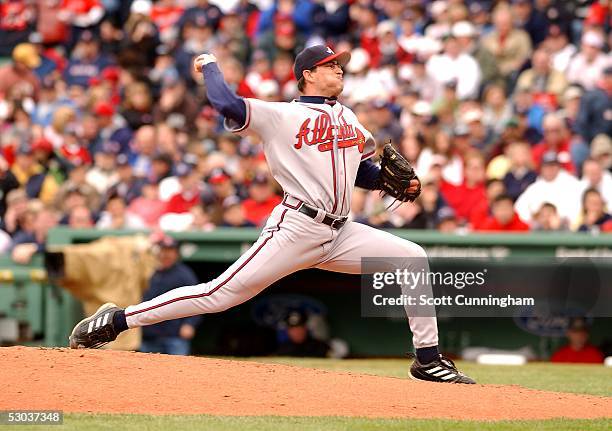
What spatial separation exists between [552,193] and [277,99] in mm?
3991

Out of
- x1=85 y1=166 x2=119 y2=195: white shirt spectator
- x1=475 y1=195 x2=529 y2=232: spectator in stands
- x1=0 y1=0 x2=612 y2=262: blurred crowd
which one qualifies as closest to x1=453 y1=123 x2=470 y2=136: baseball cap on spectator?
x1=0 y1=0 x2=612 y2=262: blurred crowd

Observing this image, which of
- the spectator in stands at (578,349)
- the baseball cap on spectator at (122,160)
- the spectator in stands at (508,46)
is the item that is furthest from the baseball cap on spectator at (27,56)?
the spectator in stands at (578,349)

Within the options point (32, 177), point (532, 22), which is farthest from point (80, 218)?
point (532, 22)

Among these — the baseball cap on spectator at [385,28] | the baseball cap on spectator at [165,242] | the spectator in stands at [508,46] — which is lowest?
the baseball cap on spectator at [165,242]

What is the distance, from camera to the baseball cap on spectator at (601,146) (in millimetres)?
12398

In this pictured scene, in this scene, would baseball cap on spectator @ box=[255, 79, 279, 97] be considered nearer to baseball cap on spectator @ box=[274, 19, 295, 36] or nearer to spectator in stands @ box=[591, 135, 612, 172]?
baseball cap on spectator @ box=[274, 19, 295, 36]

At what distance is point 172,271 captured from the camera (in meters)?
11.0

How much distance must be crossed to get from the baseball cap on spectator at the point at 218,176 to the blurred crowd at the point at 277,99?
0.02 m

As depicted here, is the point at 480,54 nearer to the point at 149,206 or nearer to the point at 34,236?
the point at 149,206

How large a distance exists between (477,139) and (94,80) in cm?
550

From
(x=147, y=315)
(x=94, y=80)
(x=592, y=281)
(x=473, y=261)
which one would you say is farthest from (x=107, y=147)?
(x=147, y=315)

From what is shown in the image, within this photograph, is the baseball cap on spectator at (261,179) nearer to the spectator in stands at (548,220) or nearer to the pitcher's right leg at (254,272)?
the spectator in stands at (548,220)

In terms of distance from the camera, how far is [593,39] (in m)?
13.7

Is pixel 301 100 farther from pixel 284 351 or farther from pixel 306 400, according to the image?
pixel 284 351
